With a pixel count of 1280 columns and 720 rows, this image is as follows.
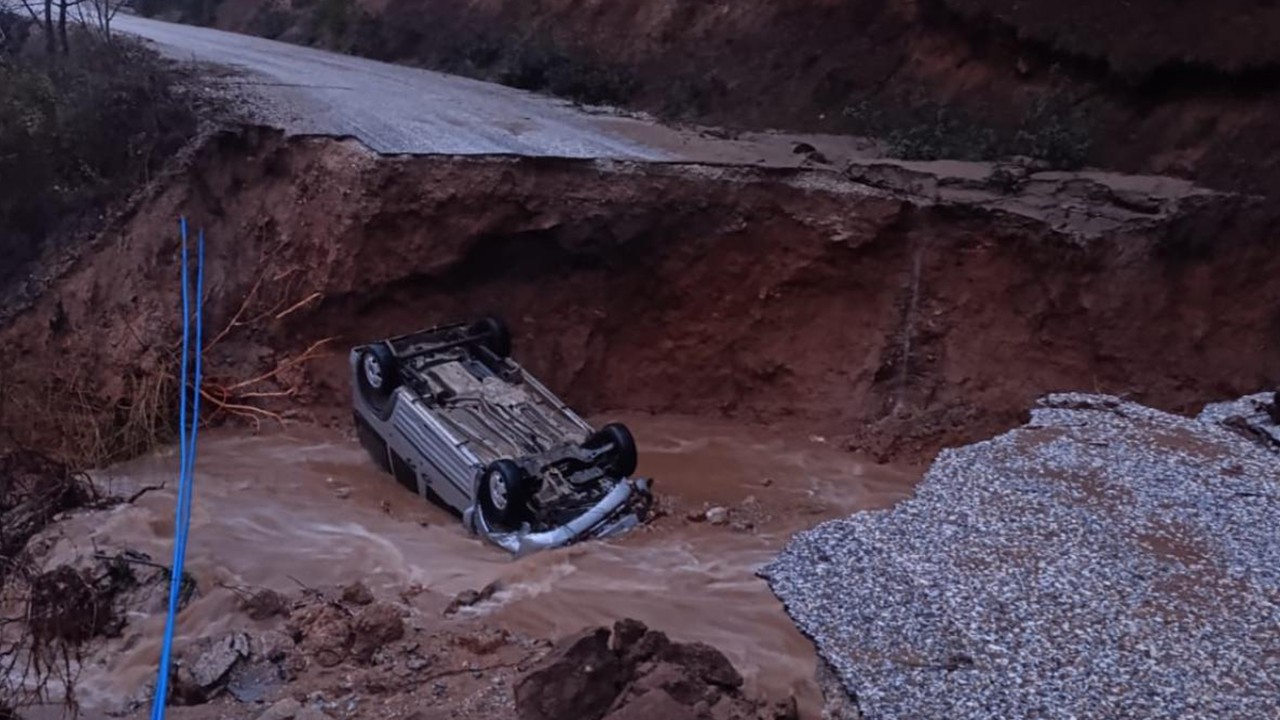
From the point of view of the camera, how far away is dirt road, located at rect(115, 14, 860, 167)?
1218 centimetres

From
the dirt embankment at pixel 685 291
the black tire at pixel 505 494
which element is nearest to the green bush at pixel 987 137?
the dirt embankment at pixel 685 291

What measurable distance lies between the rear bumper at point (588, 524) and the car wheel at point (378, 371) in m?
1.28

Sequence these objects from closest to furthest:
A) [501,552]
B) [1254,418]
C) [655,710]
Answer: [655,710] < [1254,418] < [501,552]

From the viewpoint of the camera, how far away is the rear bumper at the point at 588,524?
856cm

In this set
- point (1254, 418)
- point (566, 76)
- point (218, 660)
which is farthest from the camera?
point (566, 76)

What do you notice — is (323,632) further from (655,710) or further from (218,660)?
(655,710)

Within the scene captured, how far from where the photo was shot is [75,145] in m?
13.2

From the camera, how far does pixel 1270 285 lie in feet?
36.1

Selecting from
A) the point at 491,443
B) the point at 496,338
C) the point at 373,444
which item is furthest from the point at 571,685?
the point at 496,338

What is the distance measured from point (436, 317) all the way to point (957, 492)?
21.8 ft

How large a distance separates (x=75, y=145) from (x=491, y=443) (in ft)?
21.9

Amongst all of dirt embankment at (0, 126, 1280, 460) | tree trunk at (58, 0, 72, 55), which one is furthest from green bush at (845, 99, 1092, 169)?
tree trunk at (58, 0, 72, 55)

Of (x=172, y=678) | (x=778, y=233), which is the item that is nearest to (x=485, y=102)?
(x=778, y=233)

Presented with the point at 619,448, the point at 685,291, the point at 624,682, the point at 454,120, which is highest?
the point at 454,120
